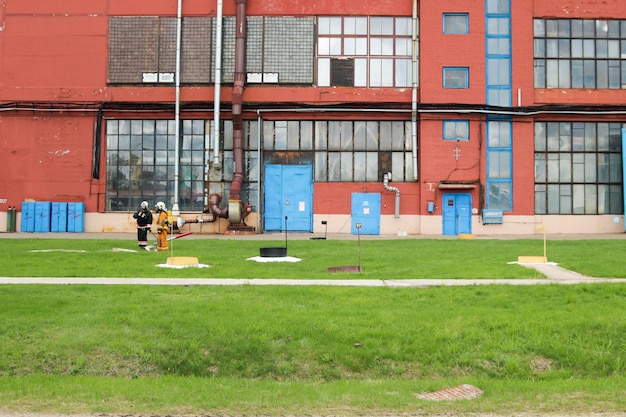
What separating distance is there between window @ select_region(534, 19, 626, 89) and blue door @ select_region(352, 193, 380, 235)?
40.2ft

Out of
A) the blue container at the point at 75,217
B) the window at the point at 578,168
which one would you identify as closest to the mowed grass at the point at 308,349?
the blue container at the point at 75,217

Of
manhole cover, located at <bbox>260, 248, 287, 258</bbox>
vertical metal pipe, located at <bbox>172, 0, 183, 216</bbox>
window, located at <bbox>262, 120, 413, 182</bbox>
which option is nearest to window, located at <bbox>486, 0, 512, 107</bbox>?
window, located at <bbox>262, 120, 413, 182</bbox>

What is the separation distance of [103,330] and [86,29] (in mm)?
34015

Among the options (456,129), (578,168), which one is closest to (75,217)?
(456,129)

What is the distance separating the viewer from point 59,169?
39.5 metres

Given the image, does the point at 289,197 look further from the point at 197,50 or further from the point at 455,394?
the point at 455,394

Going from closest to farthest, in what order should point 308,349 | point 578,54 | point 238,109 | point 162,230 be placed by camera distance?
point 308,349 → point 162,230 → point 238,109 → point 578,54

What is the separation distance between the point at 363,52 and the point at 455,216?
1133cm

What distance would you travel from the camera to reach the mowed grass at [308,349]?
7.50m

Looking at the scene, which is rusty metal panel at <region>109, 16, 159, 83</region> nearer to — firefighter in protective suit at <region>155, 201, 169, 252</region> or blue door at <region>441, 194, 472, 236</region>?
firefighter in protective suit at <region>155, 201, 169, 252</region>

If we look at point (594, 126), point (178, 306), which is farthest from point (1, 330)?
point (594, 126)

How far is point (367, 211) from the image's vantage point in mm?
39281

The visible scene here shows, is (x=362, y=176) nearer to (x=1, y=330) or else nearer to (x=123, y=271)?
(x=123, y=271)

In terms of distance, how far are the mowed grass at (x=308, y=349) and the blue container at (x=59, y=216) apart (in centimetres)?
2650
